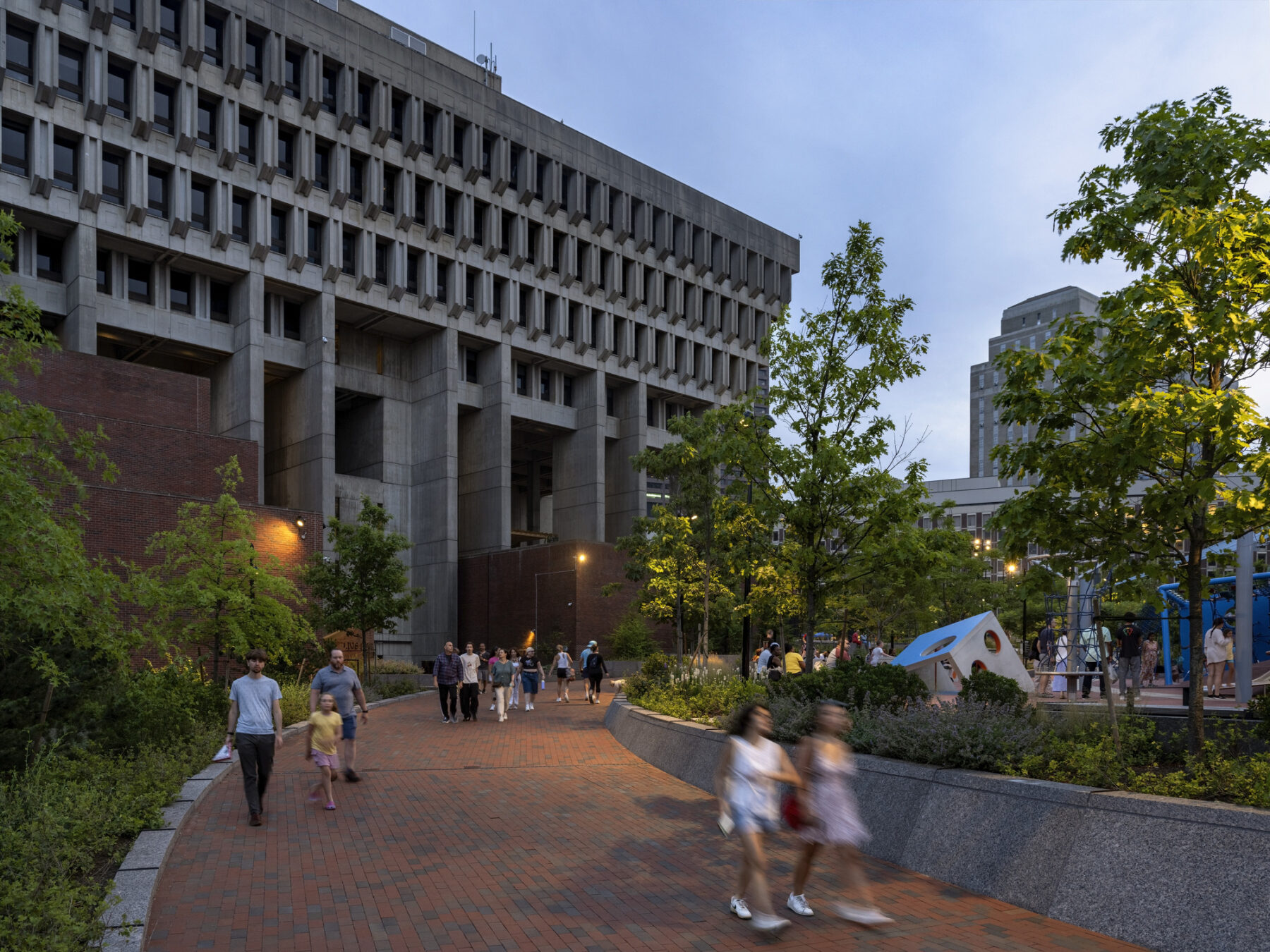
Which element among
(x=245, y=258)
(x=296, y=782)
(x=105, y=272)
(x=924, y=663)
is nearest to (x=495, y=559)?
(x=245, y=258)

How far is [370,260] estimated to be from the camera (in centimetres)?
4822

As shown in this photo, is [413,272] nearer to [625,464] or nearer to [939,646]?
[625,464]

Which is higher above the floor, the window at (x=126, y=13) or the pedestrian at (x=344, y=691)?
the window at (x=126, y=13)

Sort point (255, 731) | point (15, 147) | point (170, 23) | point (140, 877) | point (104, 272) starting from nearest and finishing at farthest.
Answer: point (140, 877), point (255, 731), point (15, 147), point (104, 272), point (170, 23)

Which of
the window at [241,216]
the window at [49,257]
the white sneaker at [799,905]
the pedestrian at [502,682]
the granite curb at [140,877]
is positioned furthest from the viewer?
the window at [241,216]

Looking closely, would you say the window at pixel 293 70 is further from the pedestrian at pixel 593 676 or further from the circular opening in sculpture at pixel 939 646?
the circular opening in sculpture at pixel 939 646

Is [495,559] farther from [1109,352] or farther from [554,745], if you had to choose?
[1109,352]

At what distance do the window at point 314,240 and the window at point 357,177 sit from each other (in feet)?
6.86

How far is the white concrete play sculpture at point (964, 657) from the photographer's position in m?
20.8

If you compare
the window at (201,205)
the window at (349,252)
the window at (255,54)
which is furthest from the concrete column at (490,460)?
the window at (255,54)

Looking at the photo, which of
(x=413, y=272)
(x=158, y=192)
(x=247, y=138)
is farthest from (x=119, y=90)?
(x=413, y=272)

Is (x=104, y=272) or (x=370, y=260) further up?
(x=370, y=260)

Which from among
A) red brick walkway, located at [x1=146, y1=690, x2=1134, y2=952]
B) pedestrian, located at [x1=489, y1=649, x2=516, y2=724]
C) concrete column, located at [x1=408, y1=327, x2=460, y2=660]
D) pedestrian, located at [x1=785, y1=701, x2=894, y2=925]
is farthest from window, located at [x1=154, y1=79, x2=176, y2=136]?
pedestrian, located at [x1=785, y1=701, x2=894, y2=925]

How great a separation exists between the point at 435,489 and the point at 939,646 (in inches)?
1314
